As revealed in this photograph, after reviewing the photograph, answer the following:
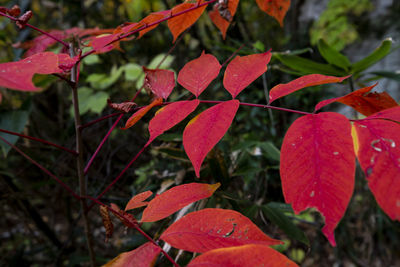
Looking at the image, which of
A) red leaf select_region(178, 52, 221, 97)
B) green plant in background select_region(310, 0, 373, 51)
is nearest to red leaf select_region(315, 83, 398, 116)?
red leaf select_region(178, 52, 221, 97)

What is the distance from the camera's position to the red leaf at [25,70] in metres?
0.27

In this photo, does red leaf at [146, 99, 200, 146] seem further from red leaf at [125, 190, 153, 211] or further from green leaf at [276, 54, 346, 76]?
green leaf at [276, 54, 346, 76]

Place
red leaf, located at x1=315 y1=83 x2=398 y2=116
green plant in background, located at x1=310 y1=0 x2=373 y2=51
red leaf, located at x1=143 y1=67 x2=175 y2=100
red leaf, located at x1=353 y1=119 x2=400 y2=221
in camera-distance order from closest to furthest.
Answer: red leaf, located at x1=353 y1=119 x2=400 y2=221, red leaf, located at x1=315 y1=83 x2=398 y2=116, red leaf, located at x1=143 y1=67 x2=175 y2=100, green plant in background, located at x1=310 y1=0 x2=373 y2=51

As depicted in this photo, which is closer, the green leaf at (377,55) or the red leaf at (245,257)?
the red leaf at (245,257)

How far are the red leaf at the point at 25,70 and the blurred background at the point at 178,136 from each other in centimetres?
36

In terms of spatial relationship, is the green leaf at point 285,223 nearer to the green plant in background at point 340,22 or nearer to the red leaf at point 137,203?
the red leaf at point 137,203

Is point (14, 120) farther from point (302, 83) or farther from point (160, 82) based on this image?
point (302, 83)

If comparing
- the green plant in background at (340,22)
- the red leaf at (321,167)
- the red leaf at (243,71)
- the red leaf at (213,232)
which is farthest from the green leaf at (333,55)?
the green plant in background at (340,22)

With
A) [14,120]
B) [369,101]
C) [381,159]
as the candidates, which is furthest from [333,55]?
[14,120]

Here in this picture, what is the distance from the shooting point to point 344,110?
5.12 feet

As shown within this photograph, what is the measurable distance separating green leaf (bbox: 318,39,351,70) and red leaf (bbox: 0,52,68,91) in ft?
1.97

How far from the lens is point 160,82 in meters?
0.48

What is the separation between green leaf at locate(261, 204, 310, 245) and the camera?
0.60 m

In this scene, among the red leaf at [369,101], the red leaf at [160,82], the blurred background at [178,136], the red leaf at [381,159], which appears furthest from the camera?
the blurred background at [178,136]
